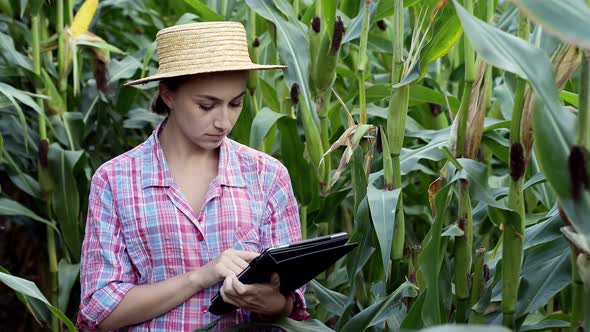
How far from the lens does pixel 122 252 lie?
65.0 inches

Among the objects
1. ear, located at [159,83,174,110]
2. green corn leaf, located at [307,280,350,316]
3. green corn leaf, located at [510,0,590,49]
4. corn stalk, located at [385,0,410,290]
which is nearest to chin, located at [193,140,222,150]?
ear, located at [159,83,174,110]

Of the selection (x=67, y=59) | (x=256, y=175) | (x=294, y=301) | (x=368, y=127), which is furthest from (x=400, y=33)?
(x=67, y=59)

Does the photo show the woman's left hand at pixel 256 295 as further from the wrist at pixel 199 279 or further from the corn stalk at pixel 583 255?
the corn stalk at pixel 583 255

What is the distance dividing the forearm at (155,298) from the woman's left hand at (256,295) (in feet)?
0.24

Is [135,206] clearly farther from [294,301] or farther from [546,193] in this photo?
[546,193]

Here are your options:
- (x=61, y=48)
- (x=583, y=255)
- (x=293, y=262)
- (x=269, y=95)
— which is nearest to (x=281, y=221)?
(x=293, y=262)

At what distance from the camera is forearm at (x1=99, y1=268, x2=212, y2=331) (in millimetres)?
1579

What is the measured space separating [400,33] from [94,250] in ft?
2.17

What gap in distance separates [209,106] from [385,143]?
13.5 inches

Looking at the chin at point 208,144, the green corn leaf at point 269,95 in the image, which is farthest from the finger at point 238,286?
the green corn leaf at point 269,95

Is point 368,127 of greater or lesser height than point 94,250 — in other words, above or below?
above

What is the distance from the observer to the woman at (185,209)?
160 centimetres

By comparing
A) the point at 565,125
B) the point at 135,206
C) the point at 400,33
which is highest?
the point at 400,33

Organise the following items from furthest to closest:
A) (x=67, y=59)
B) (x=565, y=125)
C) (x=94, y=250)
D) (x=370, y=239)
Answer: (x=67, y=59), (x=370, y=239), (x=94, y=250), (x=565, y=125)
